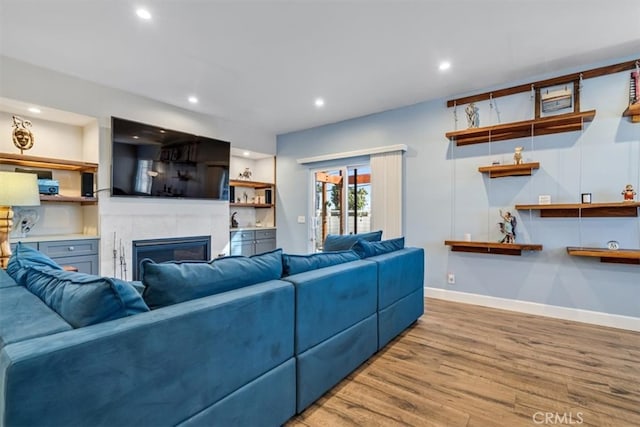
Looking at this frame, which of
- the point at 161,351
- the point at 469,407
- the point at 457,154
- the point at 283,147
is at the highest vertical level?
the point at 283,147

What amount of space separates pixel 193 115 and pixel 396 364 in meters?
4.34

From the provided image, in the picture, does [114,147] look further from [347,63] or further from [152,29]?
[347,63]

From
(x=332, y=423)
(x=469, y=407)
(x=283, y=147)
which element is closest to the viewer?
(x=332, y=423)

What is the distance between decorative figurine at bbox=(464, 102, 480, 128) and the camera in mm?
3916

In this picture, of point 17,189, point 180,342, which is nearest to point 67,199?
point 17,189

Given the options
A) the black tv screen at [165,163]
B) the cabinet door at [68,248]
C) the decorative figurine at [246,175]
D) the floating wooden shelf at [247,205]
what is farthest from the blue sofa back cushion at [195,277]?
the decorative figurine at [246,175]

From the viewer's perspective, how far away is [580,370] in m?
2.25

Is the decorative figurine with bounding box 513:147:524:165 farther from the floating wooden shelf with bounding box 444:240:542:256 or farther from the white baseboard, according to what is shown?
the white baseboard

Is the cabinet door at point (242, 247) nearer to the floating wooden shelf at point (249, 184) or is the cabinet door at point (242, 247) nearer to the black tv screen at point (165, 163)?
the black tv screen at point (165, 163)

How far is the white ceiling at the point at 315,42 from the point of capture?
2.38 meters

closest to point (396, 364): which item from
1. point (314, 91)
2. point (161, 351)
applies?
point (161, 351)

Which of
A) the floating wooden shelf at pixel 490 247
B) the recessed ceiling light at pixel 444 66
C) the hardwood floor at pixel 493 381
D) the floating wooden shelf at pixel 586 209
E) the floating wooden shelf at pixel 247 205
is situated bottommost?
the hardwood floor at pixel 493 381

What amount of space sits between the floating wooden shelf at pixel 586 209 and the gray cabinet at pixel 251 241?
4097 millimetres

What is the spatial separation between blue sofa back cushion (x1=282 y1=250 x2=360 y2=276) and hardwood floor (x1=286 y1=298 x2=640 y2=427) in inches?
31.4
